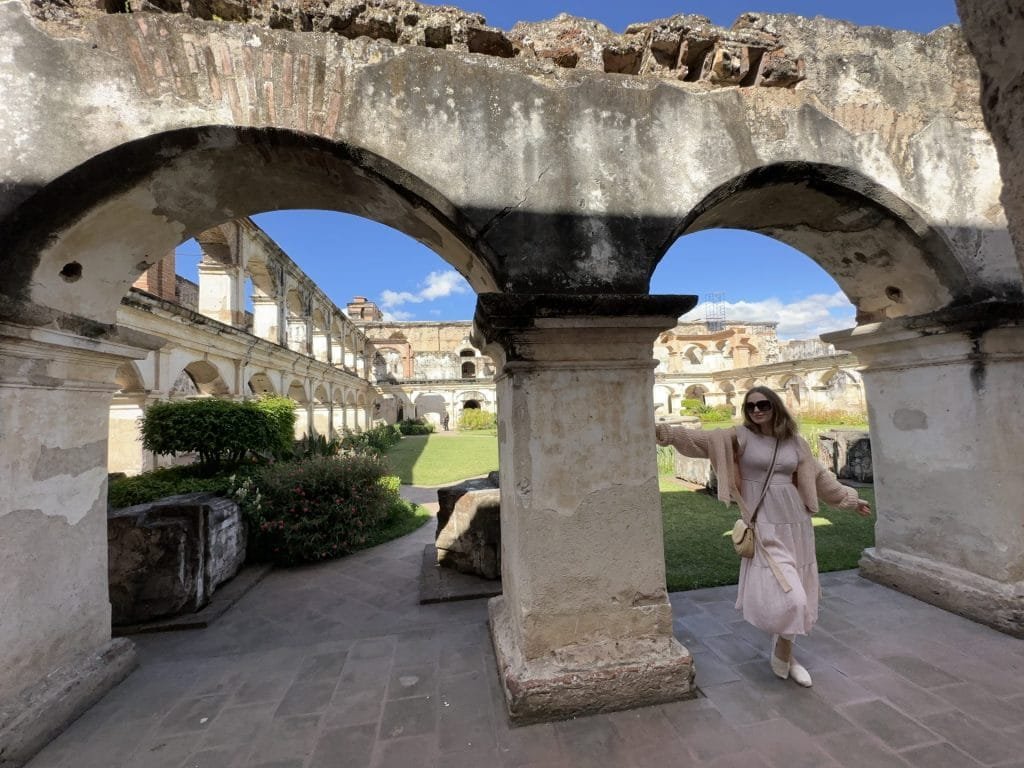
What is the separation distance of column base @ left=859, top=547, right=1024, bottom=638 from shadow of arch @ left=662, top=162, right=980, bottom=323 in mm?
1956

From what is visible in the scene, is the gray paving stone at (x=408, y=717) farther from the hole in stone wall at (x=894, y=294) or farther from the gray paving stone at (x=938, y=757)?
the hole in stone wall at (x=894, y=294)

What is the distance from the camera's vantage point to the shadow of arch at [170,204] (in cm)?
241

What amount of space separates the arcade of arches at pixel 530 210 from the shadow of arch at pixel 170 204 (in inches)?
0.6

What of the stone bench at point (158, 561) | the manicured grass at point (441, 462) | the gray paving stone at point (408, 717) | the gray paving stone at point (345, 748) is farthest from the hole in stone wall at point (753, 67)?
the manicured grass at point (441, 462)

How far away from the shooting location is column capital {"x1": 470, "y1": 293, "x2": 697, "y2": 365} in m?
2.37

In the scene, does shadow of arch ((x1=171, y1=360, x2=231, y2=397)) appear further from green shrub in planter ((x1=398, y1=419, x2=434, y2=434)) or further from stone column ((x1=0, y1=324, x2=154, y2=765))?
green shrub in planter ((x1=398, y1=419, x2=434, y2=434))

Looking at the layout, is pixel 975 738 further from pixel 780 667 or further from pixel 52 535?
pixel 52 535

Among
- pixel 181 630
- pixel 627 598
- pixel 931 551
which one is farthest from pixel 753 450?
pixel 181 630

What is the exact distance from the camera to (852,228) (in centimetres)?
344

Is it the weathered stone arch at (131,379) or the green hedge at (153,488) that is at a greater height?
the weathered stone arch at (131,379)

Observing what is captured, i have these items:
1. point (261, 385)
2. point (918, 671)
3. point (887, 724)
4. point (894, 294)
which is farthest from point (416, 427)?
point (887, 724)

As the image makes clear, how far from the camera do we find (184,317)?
8547 millimetres

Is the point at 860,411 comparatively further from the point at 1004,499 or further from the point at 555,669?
the point at 555,669

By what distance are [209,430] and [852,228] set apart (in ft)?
25.7
